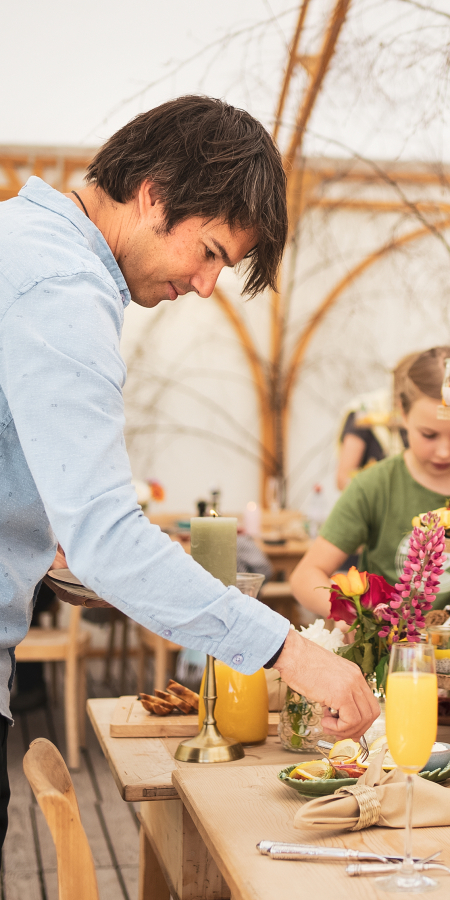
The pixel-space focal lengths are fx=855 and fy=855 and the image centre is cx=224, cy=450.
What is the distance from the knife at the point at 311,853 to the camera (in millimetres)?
855

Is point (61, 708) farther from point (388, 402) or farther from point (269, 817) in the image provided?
point (269, 817)

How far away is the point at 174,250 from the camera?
3.69ft

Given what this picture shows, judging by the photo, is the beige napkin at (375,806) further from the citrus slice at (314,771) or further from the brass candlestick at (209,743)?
the brass candlestick at (209,743)

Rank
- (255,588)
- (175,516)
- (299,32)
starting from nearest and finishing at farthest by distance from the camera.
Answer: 1. (255,588)
2. (299,32)
3. (175,516)

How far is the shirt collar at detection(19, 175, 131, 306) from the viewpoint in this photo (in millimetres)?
1060

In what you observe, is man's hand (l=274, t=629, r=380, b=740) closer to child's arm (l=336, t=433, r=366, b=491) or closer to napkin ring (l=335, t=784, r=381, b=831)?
napkin ring (l=335, t=784, r=381, b=831)

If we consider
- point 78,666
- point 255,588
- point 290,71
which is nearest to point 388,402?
point 290,71

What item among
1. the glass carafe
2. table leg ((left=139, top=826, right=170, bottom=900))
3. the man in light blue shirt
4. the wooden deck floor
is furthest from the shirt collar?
the wooden deck floor

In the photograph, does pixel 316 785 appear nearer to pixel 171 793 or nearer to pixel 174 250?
pixel 171 793

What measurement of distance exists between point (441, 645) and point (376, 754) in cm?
29

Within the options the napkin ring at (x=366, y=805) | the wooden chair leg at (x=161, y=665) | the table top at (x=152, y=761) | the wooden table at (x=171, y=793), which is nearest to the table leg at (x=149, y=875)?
the wooden table at (x=171, y=793)

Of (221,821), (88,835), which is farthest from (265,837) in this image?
(88,835)

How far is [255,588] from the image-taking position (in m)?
1.35

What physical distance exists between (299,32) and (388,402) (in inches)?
74.3
